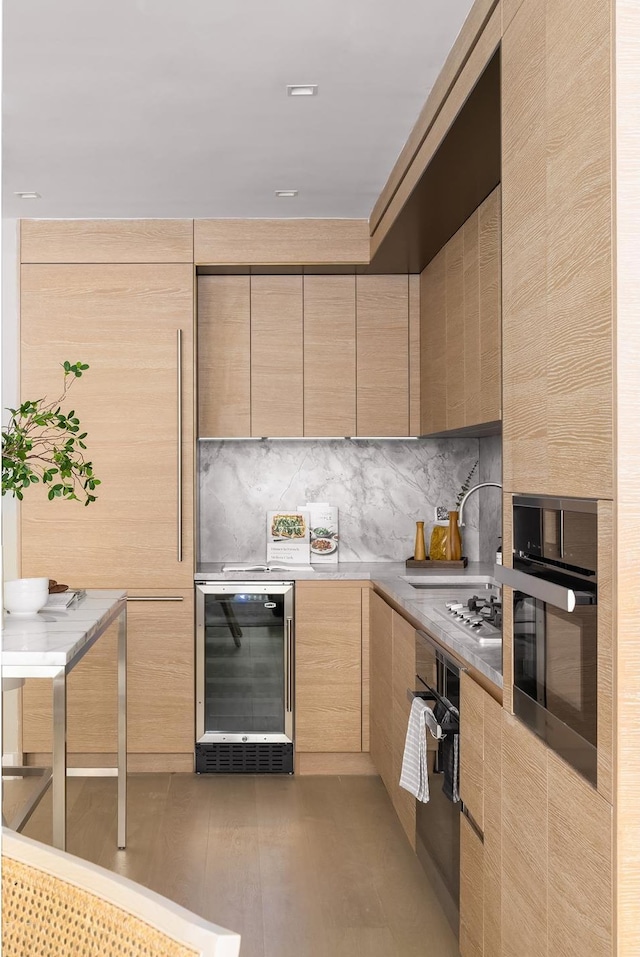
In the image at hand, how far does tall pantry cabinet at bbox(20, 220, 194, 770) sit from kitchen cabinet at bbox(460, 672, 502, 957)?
1986mm

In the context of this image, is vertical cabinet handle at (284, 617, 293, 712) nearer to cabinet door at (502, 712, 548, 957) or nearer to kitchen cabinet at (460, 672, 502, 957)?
kitchen cabinet at (460, 672, 502, 957)

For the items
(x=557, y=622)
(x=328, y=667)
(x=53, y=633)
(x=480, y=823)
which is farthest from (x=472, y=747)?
(x=328, y=667)

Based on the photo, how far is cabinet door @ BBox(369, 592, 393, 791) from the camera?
337cm

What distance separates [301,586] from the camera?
3896mm

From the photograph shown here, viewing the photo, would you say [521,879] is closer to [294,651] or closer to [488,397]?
[488,397]

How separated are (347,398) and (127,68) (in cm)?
203

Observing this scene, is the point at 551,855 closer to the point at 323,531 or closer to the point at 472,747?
the point at 472,747

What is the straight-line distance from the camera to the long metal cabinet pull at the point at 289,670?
3881mm

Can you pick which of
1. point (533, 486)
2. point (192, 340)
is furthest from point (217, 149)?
A: point (533, 486)

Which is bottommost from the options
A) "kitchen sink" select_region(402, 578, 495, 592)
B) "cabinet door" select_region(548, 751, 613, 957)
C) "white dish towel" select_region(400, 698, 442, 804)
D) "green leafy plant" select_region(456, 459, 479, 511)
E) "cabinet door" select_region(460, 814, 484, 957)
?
"cabinet door" select_region(460, 814, 484, 957)

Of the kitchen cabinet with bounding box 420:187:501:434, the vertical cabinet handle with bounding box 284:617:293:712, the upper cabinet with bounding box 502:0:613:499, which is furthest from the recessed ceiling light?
the vertical cabinet handle with bounding box 284:617:293:712

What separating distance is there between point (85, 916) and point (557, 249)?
1274 mm

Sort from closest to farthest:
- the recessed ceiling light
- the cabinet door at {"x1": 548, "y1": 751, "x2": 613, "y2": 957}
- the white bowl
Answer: the cabinet door at {"x1": 548, "y1": 751, "x2": 613, "y2": 957} < the white bowl < the recessed ceiling light

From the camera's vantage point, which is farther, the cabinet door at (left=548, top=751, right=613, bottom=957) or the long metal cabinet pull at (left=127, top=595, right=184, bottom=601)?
the long metal cabinet pull at (left=127, top=595, right=184, bottom=601)
